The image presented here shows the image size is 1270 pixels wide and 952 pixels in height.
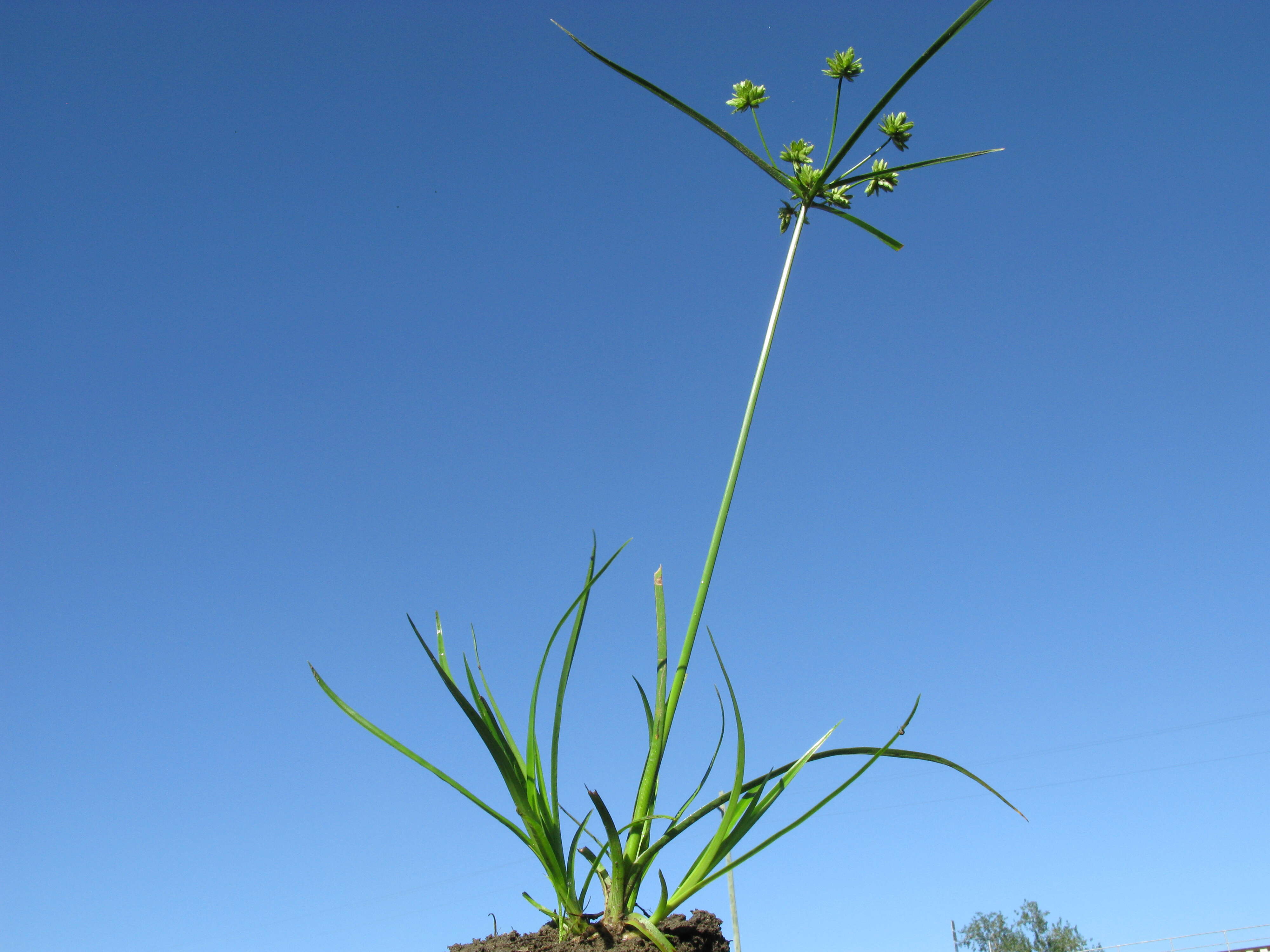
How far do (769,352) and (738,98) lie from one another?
1.14m

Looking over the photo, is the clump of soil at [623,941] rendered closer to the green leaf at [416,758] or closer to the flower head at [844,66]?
the green leaf at [416,758]

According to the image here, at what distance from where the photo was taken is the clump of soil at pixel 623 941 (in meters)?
2.58

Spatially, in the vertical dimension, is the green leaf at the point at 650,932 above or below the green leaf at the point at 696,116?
below

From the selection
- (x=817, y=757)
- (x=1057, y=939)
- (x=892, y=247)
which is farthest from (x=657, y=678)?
(x=1057, y=939)

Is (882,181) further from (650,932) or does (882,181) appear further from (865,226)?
(650,932)

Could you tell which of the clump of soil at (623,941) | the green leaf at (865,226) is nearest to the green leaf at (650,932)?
the clump of soil at (623,941)

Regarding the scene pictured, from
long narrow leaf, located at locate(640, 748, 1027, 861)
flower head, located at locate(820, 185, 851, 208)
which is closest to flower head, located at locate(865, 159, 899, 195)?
flower head, located at locate(820, 185, 851, 208)

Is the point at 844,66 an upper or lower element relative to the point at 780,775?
upper

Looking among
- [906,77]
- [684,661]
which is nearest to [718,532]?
[684,661]

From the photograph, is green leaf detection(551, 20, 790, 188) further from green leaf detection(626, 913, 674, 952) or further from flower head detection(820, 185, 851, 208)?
green leaf detection(626, 913, 674, 952)

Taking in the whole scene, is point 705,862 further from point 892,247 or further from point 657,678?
point 892,247

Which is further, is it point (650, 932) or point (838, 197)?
point (838, 197)

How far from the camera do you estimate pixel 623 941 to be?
8.55 ft

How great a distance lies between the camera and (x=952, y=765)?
2777 mm
